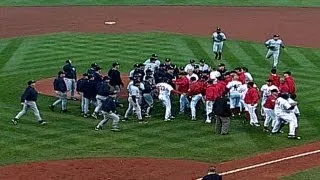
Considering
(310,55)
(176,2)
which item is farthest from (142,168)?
(176,2)

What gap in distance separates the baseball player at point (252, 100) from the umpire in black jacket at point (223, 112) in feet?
3.01

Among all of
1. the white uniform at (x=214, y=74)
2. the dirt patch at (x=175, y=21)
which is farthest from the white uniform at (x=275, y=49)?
the white uniform at (x=214, y=74)

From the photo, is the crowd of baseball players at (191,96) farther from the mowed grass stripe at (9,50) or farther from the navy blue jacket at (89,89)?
the mowed grass stripe at (9,50)

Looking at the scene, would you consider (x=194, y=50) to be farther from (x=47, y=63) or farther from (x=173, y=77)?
(x=173, y=77)

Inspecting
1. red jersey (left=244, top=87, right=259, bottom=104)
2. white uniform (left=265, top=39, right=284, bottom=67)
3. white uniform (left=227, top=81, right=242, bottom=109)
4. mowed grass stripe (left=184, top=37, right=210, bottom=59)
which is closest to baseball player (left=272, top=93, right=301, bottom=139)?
red jersey (left=244, top=87, right=259, bottom=104)

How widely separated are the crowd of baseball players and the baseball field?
409 millimetres

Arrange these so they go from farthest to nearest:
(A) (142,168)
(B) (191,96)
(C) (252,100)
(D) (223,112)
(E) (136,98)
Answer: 1. (B) (191,96)
2. (E) (136,98)
3. (C) (252,100)
4. (D) (223,112)
5. (A) (142,168)

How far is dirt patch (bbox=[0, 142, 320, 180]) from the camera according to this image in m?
17.6

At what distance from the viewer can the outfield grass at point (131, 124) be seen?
19.8 m

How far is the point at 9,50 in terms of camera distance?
36.7 m

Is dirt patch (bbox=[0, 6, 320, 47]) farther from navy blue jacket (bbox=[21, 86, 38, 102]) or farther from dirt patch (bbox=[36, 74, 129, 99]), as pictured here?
navy blue jacket (bbox=[21, 86, 38, 102])

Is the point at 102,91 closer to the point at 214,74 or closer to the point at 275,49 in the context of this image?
the point at 214,74

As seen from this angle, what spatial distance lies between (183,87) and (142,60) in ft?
32.3

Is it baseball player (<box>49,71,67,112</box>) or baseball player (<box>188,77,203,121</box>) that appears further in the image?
baseball player (<box>49,71,67,112</box>)
